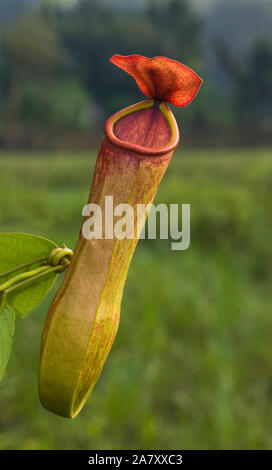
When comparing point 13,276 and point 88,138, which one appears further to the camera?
point 88,138

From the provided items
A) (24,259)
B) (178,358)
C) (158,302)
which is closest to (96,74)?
(158,302)

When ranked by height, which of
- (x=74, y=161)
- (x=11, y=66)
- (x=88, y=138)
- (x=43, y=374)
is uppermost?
(x=11, y=66)

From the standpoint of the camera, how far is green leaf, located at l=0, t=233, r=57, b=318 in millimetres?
479

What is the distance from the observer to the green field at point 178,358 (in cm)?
221

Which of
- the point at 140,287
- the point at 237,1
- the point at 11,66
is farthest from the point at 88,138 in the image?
the point at 237,1

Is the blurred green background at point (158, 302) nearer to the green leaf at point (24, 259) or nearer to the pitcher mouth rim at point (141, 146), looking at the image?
the green leaf at point (24, 259)

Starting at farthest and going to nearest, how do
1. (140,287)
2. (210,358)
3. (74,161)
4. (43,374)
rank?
(74,161) → (140,287) → (210,358) → (43,374)

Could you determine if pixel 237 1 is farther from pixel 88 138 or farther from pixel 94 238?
pixel 94 238

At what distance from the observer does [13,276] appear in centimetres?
49

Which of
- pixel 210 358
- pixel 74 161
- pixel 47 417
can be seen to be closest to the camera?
pixel 47 417

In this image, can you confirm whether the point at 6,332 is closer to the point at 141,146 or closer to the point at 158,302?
the point at 141,146

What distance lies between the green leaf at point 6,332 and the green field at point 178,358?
1617 mm

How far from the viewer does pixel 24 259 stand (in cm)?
49

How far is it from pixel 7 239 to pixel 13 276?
4 cm
